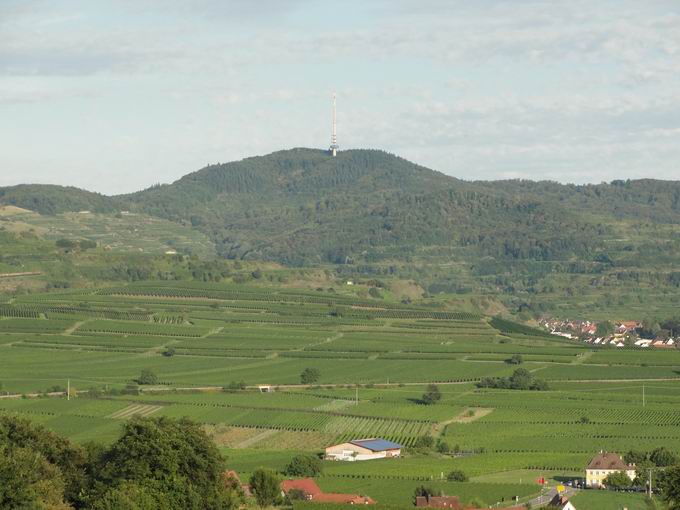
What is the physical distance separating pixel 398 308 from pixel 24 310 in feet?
117

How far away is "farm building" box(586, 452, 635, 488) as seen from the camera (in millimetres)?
73000

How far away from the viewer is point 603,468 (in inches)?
2911

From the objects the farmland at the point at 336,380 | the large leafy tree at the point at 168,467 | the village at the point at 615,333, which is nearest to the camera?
the large leafy tree at the point at 168,467

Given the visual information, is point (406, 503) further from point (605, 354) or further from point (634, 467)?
point (605, 354)

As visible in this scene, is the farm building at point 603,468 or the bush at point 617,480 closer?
the bush at point 617,480

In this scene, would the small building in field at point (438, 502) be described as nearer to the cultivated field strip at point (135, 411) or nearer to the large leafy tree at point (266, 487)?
the large leafy tree at point (266, 487)

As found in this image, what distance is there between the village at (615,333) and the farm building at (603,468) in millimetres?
76887

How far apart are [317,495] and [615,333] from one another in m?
108

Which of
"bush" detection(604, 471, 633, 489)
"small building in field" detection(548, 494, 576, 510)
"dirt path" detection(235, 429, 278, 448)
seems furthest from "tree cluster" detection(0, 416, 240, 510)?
"dirt path" detection(235, 429, 278, 448)

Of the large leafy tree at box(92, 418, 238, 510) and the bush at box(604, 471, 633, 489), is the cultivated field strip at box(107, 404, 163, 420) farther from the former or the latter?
the large leafy tree at box(92, 418, 238, 510)

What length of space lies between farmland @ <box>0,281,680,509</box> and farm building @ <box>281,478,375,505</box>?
1934mm

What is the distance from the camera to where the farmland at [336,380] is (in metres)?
82.2

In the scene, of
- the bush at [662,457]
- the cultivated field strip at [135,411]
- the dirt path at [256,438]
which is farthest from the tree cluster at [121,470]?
the cultivated field strip at [135,411]

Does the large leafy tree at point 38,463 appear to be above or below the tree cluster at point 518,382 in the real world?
above
